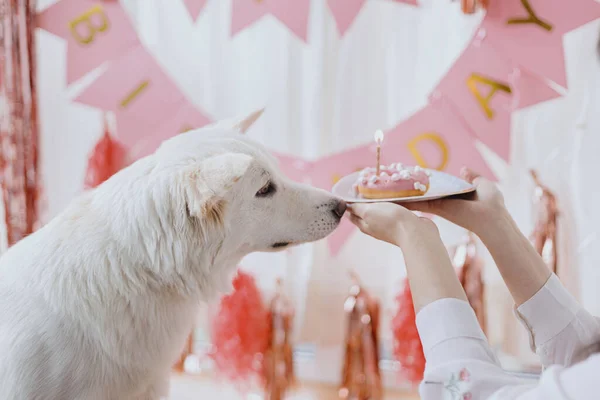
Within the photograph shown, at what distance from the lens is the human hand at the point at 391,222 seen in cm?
103

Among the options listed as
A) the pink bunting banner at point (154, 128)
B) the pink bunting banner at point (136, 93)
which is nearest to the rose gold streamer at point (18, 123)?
the pink bunting banner at point (136, 93)

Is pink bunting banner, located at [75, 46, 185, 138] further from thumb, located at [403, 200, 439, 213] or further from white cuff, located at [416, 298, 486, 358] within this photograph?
white cuff, located at [416, 298, 486, 358]

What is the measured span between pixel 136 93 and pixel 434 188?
1.42 m

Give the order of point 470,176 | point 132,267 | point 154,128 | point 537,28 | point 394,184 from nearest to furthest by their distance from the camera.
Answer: point 132,267, point 394,184, point 470,176, point 537,28, point 154,128

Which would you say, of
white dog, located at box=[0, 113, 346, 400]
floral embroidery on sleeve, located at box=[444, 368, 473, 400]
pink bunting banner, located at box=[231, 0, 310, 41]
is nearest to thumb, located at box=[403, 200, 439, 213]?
white dog, located at box=[0, 113, 346, 400]

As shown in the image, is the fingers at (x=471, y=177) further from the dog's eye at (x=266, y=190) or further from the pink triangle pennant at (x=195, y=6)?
the pink triangle pennant at (x=195, y=6)

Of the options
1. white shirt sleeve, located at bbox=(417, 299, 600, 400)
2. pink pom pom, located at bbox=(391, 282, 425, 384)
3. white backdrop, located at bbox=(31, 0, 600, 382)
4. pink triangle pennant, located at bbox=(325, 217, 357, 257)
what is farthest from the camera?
pink triangle pennant, located at bbox=(325, 217, 357, 257)

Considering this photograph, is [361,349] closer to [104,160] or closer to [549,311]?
[549,311]

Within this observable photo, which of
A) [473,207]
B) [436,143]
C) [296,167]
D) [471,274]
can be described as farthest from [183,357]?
[473,207]

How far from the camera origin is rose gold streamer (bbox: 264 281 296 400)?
220 cm

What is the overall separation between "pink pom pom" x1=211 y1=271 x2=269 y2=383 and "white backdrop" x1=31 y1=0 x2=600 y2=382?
0.36 ft

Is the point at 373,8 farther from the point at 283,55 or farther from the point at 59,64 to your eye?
the point at 59,64

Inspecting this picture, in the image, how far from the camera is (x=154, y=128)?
231 centimetres

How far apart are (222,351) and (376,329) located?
1.99 ft
